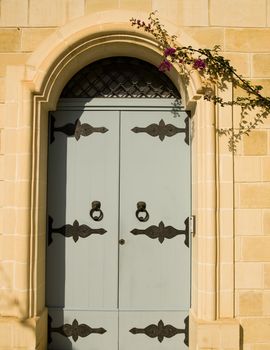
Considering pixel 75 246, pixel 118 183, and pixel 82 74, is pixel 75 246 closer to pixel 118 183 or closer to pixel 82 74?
pixel 118 183

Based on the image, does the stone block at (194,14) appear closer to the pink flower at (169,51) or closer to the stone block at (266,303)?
the pink flower at (169,51)

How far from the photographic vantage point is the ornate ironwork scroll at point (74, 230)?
3.32 meters

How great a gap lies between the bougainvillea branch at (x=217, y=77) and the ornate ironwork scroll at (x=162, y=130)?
1.44ft

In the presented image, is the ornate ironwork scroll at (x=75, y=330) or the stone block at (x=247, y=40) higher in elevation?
the stone block at (x=247, y=40)

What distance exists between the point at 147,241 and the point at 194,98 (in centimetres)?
129

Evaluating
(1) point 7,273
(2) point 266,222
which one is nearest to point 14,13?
(1) point 7,273

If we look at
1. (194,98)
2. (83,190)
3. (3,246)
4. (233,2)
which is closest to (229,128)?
(194,98)

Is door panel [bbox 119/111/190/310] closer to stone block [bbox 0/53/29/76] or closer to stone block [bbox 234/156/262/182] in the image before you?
stone block [bbox 234/156/262/182]

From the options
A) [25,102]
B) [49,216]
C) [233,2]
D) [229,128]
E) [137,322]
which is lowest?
[137,322]

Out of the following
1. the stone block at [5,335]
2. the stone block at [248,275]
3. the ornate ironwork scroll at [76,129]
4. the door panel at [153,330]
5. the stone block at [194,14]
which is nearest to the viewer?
the stone block at [5,335]

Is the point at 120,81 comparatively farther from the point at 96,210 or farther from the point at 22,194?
the point at 22,194

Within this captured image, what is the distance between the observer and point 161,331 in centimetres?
326

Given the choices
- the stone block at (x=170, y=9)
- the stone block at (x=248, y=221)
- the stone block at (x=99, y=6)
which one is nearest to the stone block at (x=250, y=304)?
the stone block at (x=248, y=221)

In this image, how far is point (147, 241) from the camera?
332 centimetres
